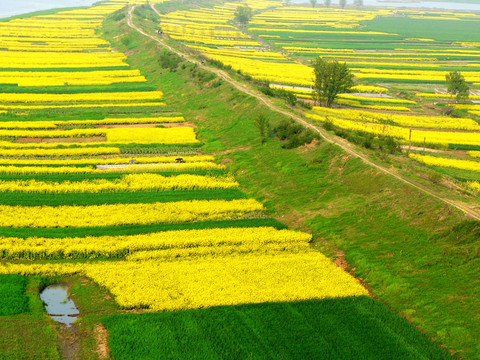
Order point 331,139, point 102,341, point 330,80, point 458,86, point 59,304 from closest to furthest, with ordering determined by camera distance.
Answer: point 102,341 < point 59,304 < point 331,139 < point 330,80 < point 458,86

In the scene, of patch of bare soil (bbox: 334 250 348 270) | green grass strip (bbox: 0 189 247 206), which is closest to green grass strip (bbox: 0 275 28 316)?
green grass strip (bbox: 0 189 247 206)

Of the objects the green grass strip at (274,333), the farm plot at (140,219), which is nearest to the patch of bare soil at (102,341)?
the green grass strip at (274,333)

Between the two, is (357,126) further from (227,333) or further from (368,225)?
(227,333)

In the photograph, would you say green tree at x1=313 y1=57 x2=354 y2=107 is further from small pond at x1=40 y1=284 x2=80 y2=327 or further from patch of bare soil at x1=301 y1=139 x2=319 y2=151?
small pond at x1=40 y1=284 x2=80 y2=327

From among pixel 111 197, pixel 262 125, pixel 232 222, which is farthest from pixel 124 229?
pixel 262 125

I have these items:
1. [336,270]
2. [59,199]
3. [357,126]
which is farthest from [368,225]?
[357,126]

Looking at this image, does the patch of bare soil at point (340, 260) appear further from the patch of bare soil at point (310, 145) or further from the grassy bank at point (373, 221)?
the patch of bare soil at point (310, 145)

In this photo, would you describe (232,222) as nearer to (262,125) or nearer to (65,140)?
(262,125)
